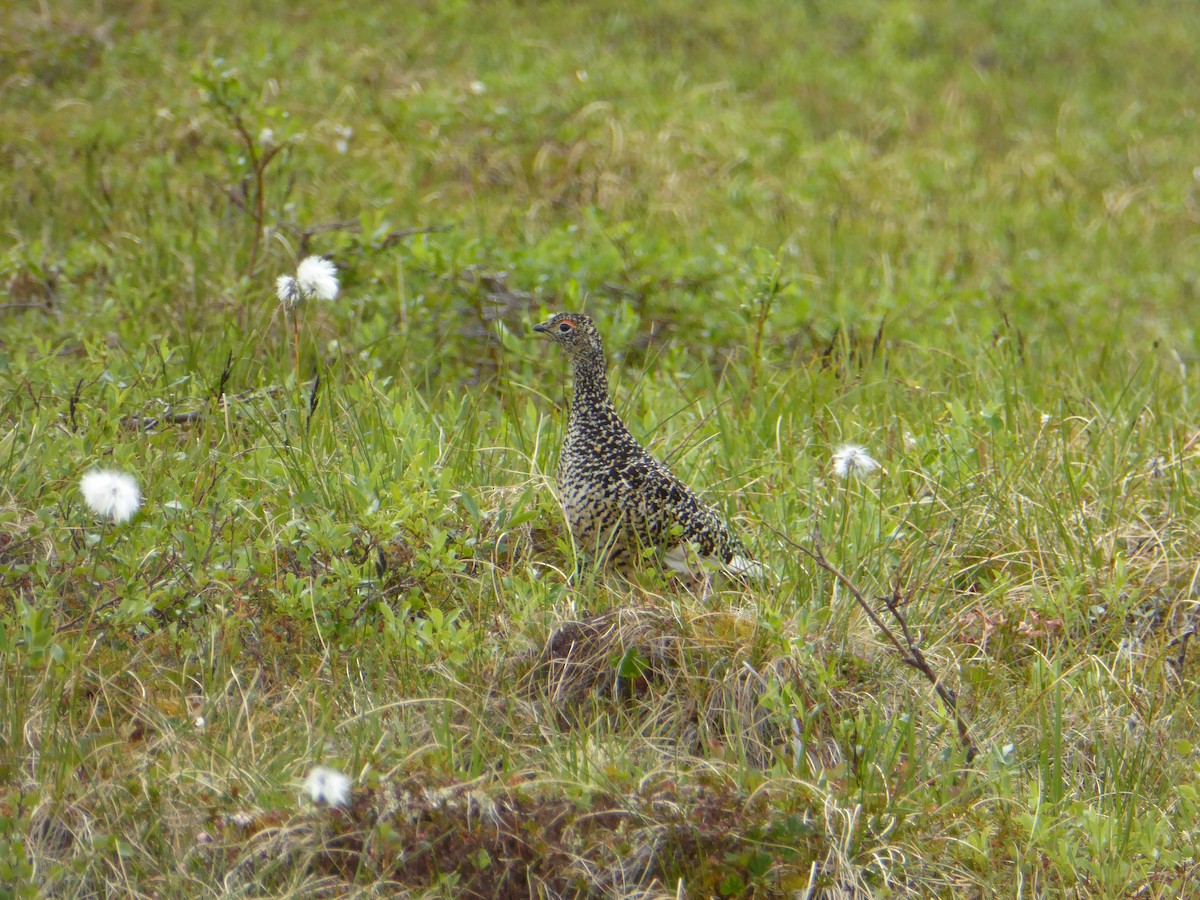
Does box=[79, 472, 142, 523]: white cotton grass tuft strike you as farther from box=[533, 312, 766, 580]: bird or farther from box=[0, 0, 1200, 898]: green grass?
box=[533, 312, 766, 580]: bird

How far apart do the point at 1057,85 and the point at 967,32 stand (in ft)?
4.50

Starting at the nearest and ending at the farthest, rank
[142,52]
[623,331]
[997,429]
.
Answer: [997,429] < [623,331] < [142,52]

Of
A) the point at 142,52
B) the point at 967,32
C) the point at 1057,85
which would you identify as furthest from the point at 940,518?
the point at 967,32

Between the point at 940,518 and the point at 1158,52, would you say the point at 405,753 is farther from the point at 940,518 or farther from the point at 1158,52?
the point at 1158,52

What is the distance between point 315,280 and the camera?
A: 480 centimetres

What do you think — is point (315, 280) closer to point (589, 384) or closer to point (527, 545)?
point (589, 384)

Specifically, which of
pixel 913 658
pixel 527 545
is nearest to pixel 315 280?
pixel 527 545

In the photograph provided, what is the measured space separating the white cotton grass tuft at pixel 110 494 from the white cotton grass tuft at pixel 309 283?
1230 mm

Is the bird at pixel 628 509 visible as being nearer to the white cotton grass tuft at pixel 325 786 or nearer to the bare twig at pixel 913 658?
the bare twig at pixel 913 658

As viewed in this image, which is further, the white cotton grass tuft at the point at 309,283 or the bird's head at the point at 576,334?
the white cotton grass tuft at the point at 309,283

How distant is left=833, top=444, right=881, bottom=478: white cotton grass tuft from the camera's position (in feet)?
14.8

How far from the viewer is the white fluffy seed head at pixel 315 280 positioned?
4777 mm

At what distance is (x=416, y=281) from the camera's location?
6602mm

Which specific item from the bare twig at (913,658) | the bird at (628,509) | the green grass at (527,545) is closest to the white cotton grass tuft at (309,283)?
the green grass at (527,545)
